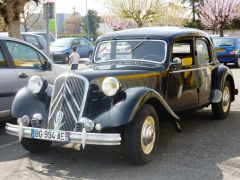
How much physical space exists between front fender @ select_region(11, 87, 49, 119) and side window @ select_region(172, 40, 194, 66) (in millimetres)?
2240

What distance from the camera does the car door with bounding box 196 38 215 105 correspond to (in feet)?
24.8

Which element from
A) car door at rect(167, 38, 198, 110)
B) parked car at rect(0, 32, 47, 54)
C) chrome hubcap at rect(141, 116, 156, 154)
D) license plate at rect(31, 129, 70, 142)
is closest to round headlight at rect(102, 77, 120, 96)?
chrome hubcap at rect(141, 116, 156, 154)

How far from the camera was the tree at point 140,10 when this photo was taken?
37781 millimetres

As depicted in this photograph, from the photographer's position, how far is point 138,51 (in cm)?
680

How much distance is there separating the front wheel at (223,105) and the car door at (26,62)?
307cm

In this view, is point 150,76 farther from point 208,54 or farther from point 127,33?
point 208,54

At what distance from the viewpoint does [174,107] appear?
686 centimetres

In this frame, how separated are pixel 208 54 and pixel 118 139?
3732 mm

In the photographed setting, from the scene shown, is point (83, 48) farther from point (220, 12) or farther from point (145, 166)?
point (145, 166)

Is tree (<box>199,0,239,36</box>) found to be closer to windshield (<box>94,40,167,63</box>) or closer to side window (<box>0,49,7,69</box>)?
windshield (<box>94,40,167,63</box>)

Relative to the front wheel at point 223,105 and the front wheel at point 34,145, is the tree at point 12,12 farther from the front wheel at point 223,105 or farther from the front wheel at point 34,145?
the front wheel at point 34,145

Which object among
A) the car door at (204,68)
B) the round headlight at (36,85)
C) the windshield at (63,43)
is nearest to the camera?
the round headlight at (36,85)

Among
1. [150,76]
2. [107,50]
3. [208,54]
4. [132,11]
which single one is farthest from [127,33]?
[132,11]

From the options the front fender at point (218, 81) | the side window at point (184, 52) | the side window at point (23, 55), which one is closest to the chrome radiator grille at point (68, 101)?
the side window at point (184, 52)
